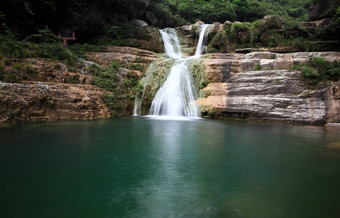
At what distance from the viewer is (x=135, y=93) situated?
1297 cm

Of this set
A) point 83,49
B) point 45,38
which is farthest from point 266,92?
point 45,38

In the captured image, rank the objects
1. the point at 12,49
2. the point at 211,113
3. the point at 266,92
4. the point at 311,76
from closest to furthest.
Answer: the point at 12,49 < the point at 311,76 < the point at 266,92 < the point at 211,113

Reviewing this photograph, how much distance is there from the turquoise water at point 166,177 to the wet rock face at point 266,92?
4023 mm

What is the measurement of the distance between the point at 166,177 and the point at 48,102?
8.15 meters

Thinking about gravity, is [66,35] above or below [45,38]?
above

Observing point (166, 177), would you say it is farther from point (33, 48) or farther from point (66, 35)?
point (66, 35)

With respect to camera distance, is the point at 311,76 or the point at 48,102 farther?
the point at 311,76

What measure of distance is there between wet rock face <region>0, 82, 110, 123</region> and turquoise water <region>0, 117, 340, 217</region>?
2.81 m

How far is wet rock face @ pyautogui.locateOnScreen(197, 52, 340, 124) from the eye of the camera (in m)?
10.1

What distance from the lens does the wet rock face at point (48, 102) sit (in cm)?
854

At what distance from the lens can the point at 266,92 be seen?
10953 mm

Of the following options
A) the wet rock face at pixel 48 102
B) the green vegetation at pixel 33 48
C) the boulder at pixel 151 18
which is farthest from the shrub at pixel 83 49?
the boulder at pixel 151 18

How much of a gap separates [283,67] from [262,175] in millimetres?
9908

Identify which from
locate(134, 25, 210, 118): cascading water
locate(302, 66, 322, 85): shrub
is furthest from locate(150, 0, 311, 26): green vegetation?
locate(302, 66, 322, 85): shrub
